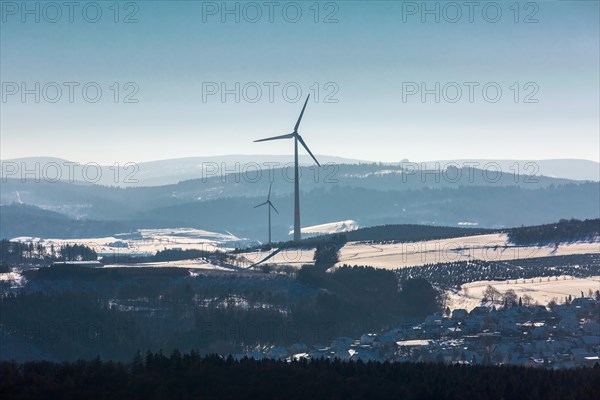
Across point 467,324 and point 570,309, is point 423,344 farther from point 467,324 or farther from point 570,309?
point 570,309

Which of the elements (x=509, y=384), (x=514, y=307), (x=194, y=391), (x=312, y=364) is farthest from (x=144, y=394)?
(x=514, y=307)

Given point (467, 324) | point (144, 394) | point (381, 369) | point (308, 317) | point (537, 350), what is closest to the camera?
point (144, 394)

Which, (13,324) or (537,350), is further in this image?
(13,324)

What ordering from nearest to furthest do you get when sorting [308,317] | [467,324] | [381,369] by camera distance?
[381,369] < [467,324] < [308,317]

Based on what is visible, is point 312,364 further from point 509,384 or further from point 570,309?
point 570,309

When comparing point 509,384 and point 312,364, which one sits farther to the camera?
point 312,364

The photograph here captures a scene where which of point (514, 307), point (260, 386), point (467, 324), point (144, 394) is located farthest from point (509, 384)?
point (514, 307)
